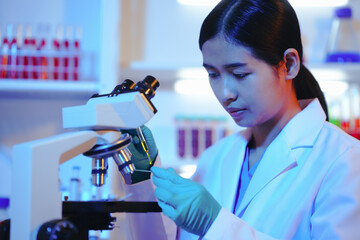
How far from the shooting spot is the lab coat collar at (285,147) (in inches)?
42.9

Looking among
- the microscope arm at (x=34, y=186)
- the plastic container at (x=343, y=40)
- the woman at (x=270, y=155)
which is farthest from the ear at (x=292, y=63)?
the plastic container at (x=343, y=40)

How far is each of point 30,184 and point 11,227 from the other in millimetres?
81

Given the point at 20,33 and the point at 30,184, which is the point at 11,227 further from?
the point at 20,33

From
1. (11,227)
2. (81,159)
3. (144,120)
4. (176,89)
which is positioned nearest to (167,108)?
(176,89)

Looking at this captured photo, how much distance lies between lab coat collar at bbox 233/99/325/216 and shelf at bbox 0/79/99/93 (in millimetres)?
898

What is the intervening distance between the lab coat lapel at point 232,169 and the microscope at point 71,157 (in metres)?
0.32

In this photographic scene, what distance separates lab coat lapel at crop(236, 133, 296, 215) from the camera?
3.56ft

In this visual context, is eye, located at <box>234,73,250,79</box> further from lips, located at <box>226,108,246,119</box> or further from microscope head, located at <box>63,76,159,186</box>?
microscope head, located at <box>63,76,159,186</box>

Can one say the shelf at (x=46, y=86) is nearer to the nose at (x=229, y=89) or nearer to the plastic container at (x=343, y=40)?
the nose at (x=229, y=89)

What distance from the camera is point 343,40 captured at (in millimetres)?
1979

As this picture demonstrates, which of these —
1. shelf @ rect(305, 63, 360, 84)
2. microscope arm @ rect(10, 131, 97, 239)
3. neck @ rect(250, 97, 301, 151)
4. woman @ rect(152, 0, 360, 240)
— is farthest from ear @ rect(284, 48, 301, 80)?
shelf @ rect(305, 63, 360, 84)

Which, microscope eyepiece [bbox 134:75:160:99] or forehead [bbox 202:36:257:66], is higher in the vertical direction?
forehead [bbox 202:36:257:66]

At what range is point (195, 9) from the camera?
2104 mm

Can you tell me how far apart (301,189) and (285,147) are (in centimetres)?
14
